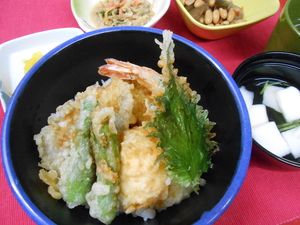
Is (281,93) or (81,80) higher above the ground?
(81,80)

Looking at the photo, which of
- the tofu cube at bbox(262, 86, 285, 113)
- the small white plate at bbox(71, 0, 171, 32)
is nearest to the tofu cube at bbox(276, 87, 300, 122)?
the tofu cube at bbox(262, 86, 285, 113)

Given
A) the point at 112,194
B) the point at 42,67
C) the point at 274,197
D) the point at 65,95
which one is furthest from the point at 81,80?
the point at 274,197

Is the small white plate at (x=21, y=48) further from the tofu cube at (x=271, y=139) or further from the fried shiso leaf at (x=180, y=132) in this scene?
the tofu cube at (x=271, y=139)

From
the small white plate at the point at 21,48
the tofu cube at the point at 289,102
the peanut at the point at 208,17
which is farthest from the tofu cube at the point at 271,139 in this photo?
the small white plate at the point at 21,48

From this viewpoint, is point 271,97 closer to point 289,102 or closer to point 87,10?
point 289,102

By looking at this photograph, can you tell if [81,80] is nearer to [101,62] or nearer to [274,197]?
[101,62]
